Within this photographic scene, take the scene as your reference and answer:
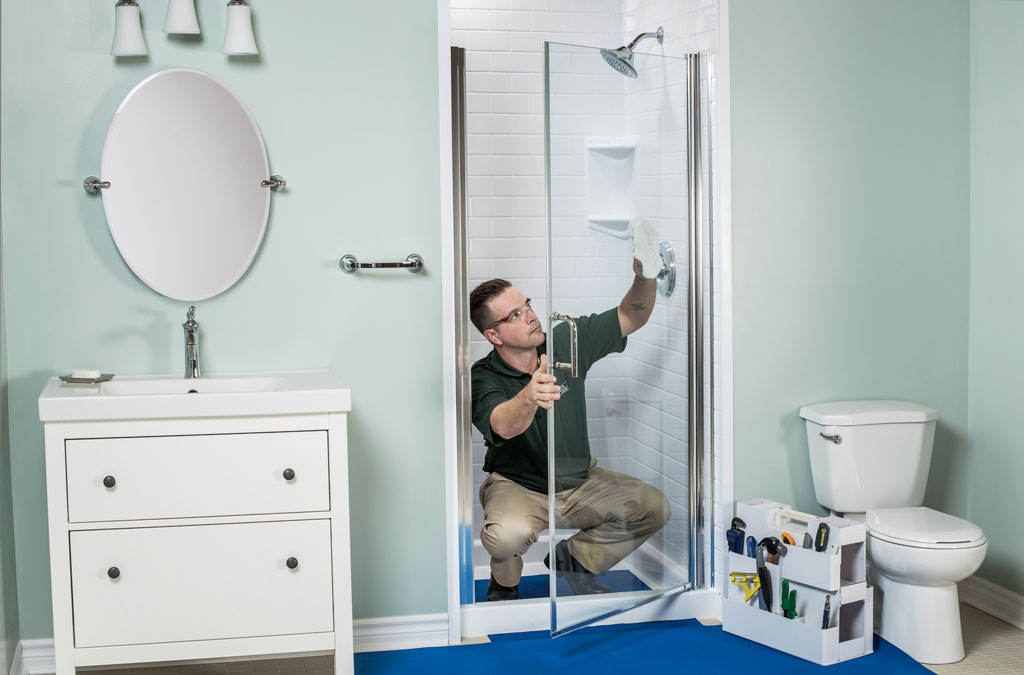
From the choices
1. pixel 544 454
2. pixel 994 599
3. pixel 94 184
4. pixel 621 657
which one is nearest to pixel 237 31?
pixel 94 184

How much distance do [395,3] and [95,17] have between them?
34.1 inches

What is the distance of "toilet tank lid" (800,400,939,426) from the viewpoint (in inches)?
113

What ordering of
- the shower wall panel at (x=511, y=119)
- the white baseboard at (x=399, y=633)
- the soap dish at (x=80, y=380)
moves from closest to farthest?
the soap dish at (x=80, y=380)
the white baseboard at (x=399, y=633)
the shower wall panel at (x=511, y=119)

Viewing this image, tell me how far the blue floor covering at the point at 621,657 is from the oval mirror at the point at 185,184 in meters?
1.30

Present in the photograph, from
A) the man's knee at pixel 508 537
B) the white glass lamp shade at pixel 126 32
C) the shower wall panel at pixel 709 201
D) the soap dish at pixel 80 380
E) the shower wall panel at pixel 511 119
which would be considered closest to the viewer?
the soap dish at pixel 80 380

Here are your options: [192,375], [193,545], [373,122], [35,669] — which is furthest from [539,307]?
[35,669]

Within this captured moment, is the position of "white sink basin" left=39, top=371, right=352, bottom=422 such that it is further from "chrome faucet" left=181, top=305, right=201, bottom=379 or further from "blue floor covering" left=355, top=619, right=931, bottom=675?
"blue floor covering" left=355, top=619, right=931, bottom=675

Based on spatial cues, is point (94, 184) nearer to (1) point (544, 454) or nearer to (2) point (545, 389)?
(2) point (545, 389)

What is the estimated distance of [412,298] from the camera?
2779 mm

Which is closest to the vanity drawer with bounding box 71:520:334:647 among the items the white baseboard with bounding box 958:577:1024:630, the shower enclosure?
the shower enclosure

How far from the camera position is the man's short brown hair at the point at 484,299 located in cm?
332

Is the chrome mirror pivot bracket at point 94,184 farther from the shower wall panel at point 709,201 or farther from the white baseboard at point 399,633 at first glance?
the shower wall panel at point 709,201

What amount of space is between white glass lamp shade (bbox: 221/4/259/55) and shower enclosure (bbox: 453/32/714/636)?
633mm

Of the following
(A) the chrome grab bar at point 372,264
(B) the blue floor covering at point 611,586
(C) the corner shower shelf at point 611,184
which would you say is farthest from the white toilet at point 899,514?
(A) the chrome grab bar at point 372,264
